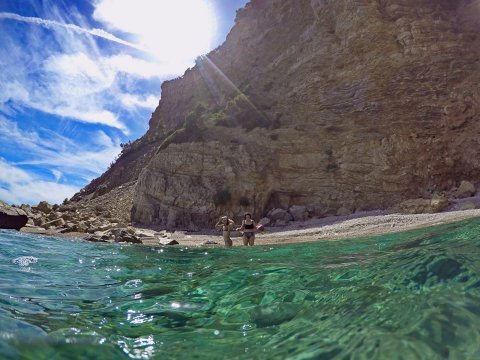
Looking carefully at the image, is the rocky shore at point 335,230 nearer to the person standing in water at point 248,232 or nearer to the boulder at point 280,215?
the person standing in water at point 248,232

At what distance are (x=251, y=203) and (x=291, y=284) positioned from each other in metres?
19.2

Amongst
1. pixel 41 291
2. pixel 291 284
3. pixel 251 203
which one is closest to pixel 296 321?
pixel 291 284

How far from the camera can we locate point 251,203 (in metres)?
23.3

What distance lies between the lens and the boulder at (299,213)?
836 inches

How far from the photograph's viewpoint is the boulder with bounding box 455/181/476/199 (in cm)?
1855

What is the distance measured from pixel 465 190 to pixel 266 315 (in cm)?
1879

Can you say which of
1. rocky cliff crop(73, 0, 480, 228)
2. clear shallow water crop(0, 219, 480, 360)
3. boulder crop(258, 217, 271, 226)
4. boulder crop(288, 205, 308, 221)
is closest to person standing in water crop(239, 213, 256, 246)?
boulder crop(258, 217, 271, 226)

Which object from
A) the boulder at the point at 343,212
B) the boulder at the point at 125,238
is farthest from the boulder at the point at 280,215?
the boulder at the point at 125,238

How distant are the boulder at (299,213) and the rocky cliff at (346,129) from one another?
Answer: 592 millimetres

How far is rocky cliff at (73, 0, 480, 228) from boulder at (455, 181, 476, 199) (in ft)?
3.51

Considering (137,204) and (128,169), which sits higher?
(128,169)

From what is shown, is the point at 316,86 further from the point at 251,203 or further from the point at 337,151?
the point at 251,203

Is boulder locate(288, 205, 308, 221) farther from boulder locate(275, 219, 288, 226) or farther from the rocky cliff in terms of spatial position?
boulder locate(275, 219, 288, 226)

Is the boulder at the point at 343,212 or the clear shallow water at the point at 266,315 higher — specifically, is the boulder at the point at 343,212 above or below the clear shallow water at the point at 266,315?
above
